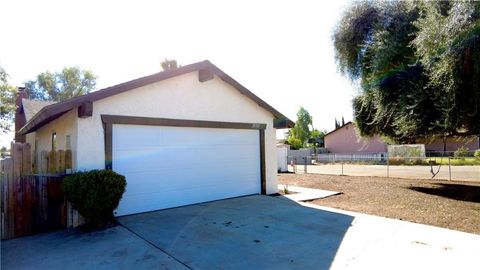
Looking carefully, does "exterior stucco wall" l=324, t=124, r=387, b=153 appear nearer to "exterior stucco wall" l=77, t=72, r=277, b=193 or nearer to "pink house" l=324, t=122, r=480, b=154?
"pink house" l=324, t=122, r=480, b=154

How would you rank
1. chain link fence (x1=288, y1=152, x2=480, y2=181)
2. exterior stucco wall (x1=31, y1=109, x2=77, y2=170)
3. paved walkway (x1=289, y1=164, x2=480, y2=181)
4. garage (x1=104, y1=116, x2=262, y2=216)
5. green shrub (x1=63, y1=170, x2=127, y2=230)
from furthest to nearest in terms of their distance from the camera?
chain link fence (x1=288, y1=152, x2=480, y2=181), paved walkway (x1=289, y1=164, x2=480, y2=181), garage (x1=104, y1=116, x2=262, y2=216), exterior stucco wall (x1=31, y1=109, x2=77, y2=170), green shrub (x1=63, y1=170, x2=127, y2=230)

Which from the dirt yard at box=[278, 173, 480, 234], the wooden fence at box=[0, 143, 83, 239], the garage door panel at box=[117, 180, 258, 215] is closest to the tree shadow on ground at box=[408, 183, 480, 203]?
the dirt yard at box=[278, 173, 480, 234]

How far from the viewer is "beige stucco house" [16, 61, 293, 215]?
733cm

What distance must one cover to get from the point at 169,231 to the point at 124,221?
149cm

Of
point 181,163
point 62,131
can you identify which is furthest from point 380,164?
point 62,131

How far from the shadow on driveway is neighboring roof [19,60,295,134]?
9.33 feet

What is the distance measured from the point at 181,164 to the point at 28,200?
362 centimetres

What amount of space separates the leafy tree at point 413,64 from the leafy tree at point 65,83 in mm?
36680

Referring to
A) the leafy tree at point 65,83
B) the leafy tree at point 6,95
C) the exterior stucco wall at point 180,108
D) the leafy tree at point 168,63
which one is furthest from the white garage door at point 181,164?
the leafy tree at point 65,83

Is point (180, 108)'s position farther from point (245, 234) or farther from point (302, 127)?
point (302, 127)

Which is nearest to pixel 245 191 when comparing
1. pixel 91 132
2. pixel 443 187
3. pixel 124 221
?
pixel 124 221

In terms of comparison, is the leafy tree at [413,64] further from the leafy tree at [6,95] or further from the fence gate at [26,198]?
the leafy tree at [6,95]

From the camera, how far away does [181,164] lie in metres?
8.76

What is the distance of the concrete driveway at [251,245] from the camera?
4555mm
